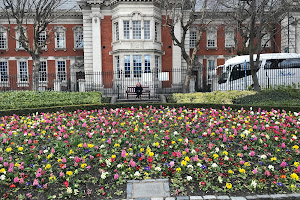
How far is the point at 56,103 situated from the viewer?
1489 cm

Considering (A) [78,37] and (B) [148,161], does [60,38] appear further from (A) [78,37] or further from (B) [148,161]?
(B) [148,161]

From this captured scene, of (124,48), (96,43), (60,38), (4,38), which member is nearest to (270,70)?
(124,48)

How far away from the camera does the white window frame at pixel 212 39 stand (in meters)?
35.2

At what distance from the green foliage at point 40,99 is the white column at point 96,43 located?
11.5 m

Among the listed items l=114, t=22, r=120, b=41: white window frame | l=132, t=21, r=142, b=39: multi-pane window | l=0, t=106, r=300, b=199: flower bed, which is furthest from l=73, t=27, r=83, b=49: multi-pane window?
l=0, t=106, r=300, b=199: flower bed

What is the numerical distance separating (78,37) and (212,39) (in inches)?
650

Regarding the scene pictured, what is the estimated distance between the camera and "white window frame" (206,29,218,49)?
3519 cm

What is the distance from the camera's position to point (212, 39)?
116 ft

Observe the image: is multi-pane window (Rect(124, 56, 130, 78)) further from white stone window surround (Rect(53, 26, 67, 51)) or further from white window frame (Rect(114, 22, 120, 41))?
white stone window surround (Rect(53, 26, 67, 51))

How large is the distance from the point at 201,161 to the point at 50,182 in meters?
3.15

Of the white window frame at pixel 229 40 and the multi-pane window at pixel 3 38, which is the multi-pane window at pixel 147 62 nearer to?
the white window frame at pixel 229 40

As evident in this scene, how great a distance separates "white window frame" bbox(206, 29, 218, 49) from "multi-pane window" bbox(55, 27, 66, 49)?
1753 cm

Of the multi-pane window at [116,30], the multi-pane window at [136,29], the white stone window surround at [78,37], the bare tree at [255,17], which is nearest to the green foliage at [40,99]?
the bare tree at [255,17]

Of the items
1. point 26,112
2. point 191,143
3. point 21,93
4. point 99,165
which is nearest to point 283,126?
point 191,143
